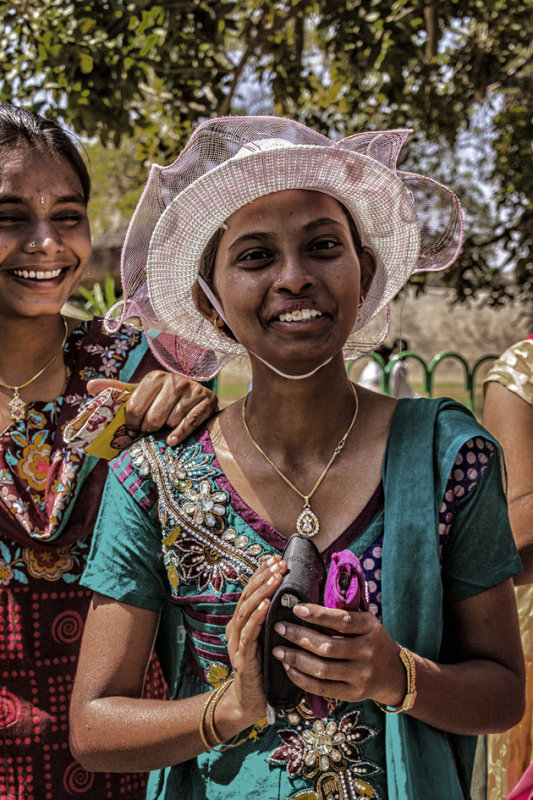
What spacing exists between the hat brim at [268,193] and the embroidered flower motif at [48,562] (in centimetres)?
65

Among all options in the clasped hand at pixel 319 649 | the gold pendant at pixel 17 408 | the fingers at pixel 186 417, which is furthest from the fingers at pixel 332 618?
the gold pendant at pixel 17 408

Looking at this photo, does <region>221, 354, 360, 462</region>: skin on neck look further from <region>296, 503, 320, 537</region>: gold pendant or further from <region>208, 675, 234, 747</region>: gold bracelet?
<region>208, 675, 234, 747</region>: gold bracelet

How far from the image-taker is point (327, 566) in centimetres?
175

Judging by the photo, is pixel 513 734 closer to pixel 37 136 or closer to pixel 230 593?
pixel 230 593

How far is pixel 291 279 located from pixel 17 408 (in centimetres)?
107

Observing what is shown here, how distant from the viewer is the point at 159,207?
2.02 m

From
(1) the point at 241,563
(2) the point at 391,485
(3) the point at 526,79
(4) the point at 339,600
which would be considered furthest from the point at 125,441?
(3) the point at 526,79

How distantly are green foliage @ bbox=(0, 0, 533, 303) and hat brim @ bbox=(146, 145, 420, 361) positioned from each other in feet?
11.3

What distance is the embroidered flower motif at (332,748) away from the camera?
1.69 m

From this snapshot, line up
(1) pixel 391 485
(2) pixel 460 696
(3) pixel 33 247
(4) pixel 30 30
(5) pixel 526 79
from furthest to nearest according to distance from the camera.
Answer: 1. (5) pixel 526 79
2. (4) pixel 30 30
3. (3) pixel 33 247
4. (1) pixel 391 485
5. (2) pixel 460 696

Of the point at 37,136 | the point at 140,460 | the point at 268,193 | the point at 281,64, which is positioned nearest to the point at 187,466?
the point at 140,460

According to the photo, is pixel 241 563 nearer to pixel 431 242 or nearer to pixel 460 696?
pixel 460 696

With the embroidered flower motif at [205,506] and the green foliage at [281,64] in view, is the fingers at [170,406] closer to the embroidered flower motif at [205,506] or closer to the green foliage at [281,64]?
the embroidered flower motif at [205,506]

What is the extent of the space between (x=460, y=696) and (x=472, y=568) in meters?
0.23
